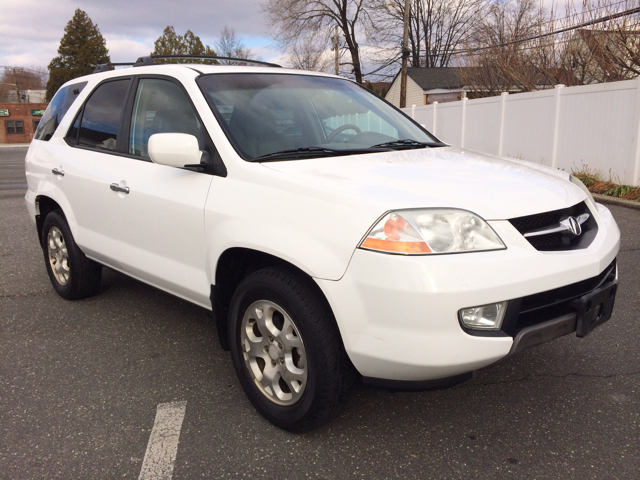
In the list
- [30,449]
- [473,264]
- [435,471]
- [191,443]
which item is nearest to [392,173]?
[473,264]

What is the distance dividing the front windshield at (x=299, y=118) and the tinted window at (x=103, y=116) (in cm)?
91

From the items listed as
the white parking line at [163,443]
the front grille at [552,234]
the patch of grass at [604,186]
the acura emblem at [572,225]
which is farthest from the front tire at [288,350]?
the patch of grass at [604,186]

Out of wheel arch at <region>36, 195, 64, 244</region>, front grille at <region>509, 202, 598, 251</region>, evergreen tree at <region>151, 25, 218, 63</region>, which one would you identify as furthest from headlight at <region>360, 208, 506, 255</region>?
evergreen tree at <region>151, 25, 218, 63</region>

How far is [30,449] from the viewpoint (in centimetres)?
255

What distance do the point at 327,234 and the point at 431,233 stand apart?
1.37ft

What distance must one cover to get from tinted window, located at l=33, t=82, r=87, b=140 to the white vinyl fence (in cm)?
882

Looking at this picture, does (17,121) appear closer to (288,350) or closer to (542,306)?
(288,350)

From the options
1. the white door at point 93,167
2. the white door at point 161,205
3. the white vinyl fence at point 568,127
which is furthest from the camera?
the white vinyl fence at point 568,127

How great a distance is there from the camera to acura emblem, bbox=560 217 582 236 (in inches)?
97.2

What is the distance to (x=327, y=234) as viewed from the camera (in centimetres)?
229

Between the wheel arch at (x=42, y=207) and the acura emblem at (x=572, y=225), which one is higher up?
the acura emblem at (x=572, y=225)

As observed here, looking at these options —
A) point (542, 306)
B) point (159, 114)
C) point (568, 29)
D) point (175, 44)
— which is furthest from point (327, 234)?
point (175, 44)

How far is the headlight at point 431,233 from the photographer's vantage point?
2158mm

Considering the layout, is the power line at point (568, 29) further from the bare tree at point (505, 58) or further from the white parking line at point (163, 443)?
the white parking line at point (163, 443)
